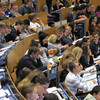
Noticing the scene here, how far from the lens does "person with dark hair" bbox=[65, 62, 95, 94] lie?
3.77 m

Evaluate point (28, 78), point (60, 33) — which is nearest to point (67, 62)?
point (28, 78)

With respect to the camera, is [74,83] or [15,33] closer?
[74,83]

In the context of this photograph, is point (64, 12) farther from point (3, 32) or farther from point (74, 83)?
point (74, 83)

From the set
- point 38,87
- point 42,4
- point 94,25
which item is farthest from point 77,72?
point 42,4

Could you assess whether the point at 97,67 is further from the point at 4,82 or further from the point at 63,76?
the point at 4,82

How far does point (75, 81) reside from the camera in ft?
12.4

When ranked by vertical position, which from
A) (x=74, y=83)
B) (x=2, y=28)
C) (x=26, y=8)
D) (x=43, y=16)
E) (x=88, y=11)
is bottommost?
(x=74, y=83)

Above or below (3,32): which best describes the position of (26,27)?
below

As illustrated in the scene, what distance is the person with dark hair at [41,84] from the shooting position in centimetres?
304

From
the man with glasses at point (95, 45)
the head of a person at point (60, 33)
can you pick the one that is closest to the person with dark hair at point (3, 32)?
the head of a person at point (60, 33)

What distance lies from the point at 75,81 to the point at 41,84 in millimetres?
819

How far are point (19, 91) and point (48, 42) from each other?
2.55m

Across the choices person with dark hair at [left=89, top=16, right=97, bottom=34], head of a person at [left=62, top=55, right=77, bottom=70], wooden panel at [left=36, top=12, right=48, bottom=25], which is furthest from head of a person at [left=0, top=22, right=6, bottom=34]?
person with dark hair at [left=89, top=16, right=97, bottom=34]

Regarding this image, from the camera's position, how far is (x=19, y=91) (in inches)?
118
